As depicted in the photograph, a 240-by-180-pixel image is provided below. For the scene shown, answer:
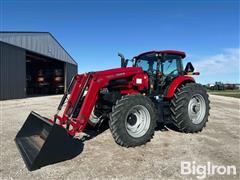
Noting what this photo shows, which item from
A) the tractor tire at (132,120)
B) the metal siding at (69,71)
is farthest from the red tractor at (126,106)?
the metal siding at (69,71)

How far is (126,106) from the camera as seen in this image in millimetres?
4316

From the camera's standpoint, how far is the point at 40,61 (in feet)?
98.9

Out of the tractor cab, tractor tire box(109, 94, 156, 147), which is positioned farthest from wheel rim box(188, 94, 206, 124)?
tractor tire box(109, 94, 156, 147)

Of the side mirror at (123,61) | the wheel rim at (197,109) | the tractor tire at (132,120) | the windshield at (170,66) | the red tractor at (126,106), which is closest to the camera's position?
the red tractor at (126,106)

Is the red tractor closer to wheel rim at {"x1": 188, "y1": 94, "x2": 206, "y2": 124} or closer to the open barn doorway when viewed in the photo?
wheel rim at {"x1": 188, "y1": 94, "x2": 206, "y2": 124}

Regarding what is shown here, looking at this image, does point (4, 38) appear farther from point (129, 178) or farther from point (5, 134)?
point (129, 178)

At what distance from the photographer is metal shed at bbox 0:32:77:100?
1780 cm

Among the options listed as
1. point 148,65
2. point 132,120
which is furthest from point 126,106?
point 148,65

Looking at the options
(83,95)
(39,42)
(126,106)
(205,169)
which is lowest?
(205,169)

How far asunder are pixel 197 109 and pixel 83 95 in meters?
3.35

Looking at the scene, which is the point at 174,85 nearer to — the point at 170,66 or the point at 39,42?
the point at 170,66

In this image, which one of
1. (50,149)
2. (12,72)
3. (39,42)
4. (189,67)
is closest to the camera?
(50,149)

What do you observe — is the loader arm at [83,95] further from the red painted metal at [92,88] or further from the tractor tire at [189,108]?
the tractor tire at [189,108]

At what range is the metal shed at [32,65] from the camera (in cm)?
1780
